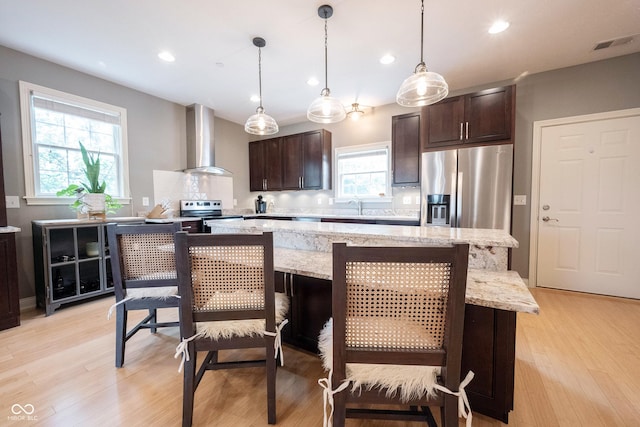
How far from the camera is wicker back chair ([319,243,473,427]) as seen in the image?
0.83 m

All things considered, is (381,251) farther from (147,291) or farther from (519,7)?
(519,7)

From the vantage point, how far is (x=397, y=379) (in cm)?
94

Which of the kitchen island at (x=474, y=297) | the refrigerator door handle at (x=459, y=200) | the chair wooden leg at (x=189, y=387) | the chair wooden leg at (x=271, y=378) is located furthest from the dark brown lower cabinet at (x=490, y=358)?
the refrigerator door handle at (x=459, y=200)

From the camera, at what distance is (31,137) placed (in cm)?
280

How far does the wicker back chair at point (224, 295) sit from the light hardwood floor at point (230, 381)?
0.25 metres

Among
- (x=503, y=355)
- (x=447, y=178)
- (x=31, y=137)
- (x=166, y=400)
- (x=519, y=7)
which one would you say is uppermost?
(x=519, y=7)

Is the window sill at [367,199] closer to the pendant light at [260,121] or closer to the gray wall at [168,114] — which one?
the gray wall at [168,114]

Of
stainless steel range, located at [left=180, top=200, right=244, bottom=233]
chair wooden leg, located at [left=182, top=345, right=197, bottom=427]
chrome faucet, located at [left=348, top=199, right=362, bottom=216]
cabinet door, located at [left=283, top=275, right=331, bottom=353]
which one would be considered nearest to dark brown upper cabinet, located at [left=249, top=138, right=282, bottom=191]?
stainless steel range, located at [left=180, top=200, right=244, bottom=233]

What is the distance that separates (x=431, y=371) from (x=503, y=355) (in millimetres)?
560

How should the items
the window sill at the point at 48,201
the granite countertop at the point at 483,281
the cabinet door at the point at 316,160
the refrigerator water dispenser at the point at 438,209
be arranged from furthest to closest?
1. the cabinet door at the point at 316,160
2. the refrigerator water dispenser at the point at 438,209
3. the window sill at the point at 48,201
4. the granite countertop at the point at 483,281

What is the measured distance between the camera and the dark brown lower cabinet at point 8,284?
7.54ft

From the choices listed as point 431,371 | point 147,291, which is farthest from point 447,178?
point 147,291

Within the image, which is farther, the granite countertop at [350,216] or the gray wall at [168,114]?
the granite countertop at [350,216]

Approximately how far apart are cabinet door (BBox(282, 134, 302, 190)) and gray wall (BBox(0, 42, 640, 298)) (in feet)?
2.79
